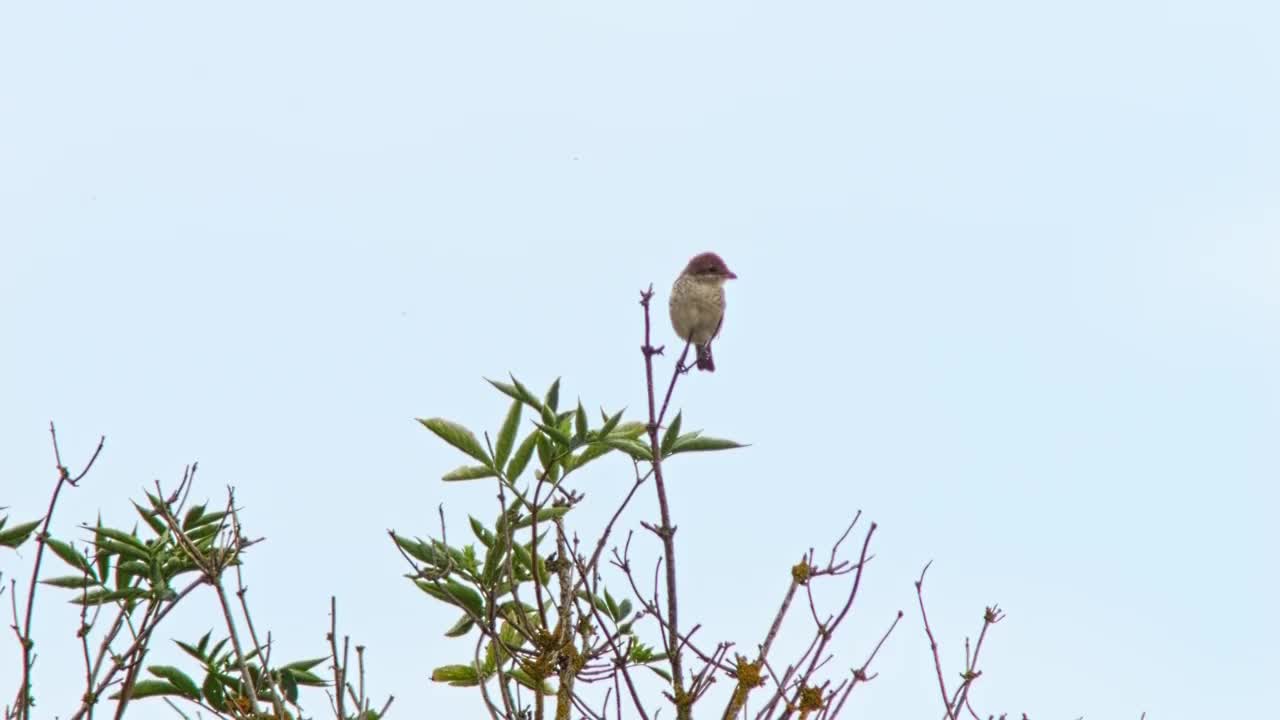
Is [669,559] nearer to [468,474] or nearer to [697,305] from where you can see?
[468,474]

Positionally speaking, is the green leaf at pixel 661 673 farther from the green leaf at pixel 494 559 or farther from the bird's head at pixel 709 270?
the bird's head at pixel 709 270

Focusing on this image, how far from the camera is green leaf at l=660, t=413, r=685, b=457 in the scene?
166 inches

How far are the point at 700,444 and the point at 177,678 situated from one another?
1714mm

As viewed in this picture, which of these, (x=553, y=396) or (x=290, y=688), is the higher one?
(x=553, y=396)

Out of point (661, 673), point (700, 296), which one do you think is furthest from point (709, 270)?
point (661, 673)

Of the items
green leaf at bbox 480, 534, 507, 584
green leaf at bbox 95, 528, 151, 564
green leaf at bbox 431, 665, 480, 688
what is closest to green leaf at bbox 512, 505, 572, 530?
green leaf at bbox 480, 534, 507, 584

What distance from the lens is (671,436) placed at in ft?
14.0

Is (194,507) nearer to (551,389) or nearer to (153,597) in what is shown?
(153,597)

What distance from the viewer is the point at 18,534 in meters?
4.30

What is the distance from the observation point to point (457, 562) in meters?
4.11

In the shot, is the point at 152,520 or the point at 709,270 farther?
the point at 709,270

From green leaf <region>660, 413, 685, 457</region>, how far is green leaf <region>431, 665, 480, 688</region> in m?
0.99

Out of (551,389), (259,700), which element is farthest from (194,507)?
(551,389)

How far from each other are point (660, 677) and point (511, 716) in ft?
3.12
